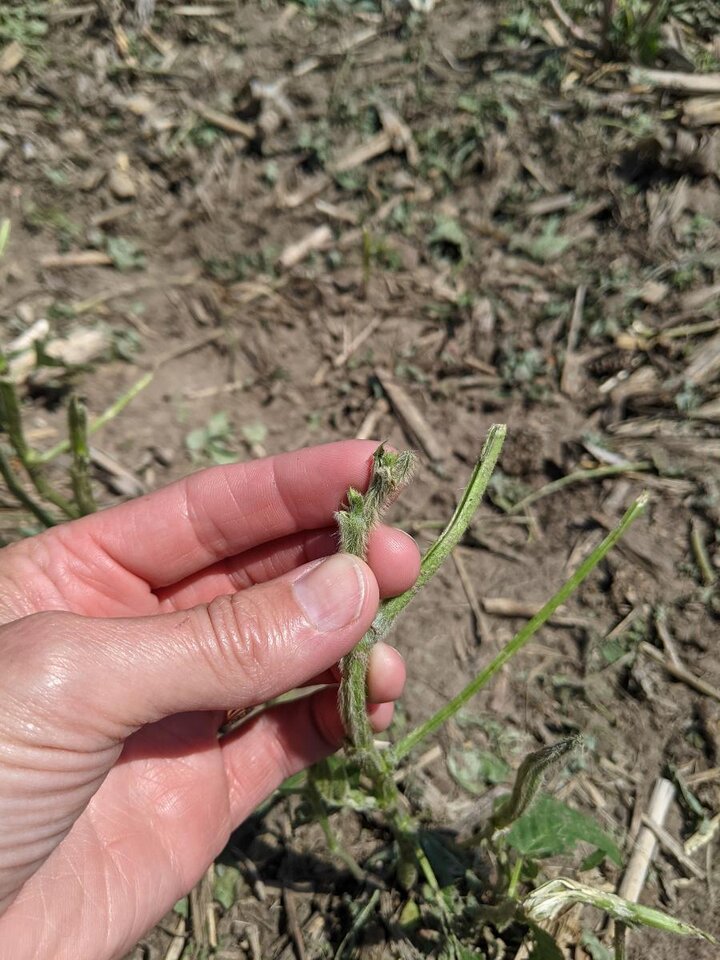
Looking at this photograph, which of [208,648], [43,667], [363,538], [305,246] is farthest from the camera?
[305,246]

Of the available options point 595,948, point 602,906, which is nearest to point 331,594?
point 602,906

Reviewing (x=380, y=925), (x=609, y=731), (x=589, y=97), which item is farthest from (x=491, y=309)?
(x=380, y=925)

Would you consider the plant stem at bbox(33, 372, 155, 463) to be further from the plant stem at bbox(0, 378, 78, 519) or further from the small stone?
the small stone

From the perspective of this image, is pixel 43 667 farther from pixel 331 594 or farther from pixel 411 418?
pixel 411 418

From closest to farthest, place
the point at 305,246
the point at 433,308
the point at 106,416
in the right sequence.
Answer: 1. the point at 106,416
2. the point at 433,308
3. the point at 305,246

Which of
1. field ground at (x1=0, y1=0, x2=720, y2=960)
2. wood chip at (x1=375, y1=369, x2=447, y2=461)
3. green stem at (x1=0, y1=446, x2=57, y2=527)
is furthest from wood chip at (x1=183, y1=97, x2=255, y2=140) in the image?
green stem at (x1=0, y1=446, x2=57, y2=527)

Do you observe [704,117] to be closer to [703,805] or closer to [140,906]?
[703,805]

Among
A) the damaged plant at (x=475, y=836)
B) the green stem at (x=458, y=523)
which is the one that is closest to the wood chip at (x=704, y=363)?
the damaged plant at (x=475, y=836)
